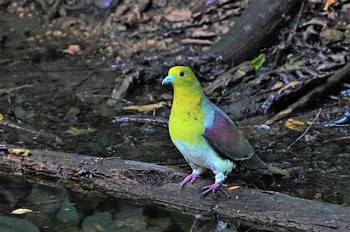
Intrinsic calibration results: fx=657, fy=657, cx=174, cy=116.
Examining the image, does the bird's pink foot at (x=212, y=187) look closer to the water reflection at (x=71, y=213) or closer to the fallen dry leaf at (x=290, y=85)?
the water reflection at (x=71, y=213)

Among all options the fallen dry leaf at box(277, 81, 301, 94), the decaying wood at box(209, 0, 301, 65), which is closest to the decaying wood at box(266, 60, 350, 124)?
the fallen dry leaf at box(277, 81, 301, 94)

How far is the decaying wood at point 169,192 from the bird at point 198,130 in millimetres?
104

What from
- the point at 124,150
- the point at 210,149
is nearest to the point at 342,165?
the point at 210,149

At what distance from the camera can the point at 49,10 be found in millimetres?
9055

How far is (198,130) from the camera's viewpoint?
3.99 meters

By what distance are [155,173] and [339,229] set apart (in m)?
1.23

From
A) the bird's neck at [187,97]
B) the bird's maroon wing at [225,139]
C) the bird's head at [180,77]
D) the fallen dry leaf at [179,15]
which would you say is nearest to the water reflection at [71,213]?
the bird's maroon wing at [225,139]

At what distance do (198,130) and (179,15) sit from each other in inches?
177

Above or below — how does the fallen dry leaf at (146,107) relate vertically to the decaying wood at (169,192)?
below

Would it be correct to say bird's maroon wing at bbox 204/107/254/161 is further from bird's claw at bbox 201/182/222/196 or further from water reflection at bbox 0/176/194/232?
water reflection at bbox 0/176/194/232

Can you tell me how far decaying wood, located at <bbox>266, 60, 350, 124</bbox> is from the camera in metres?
5.98

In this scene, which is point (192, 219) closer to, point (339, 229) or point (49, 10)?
point (339, 229)

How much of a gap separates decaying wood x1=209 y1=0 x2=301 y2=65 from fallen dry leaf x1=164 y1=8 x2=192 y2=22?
1067mm

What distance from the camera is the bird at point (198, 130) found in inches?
157
